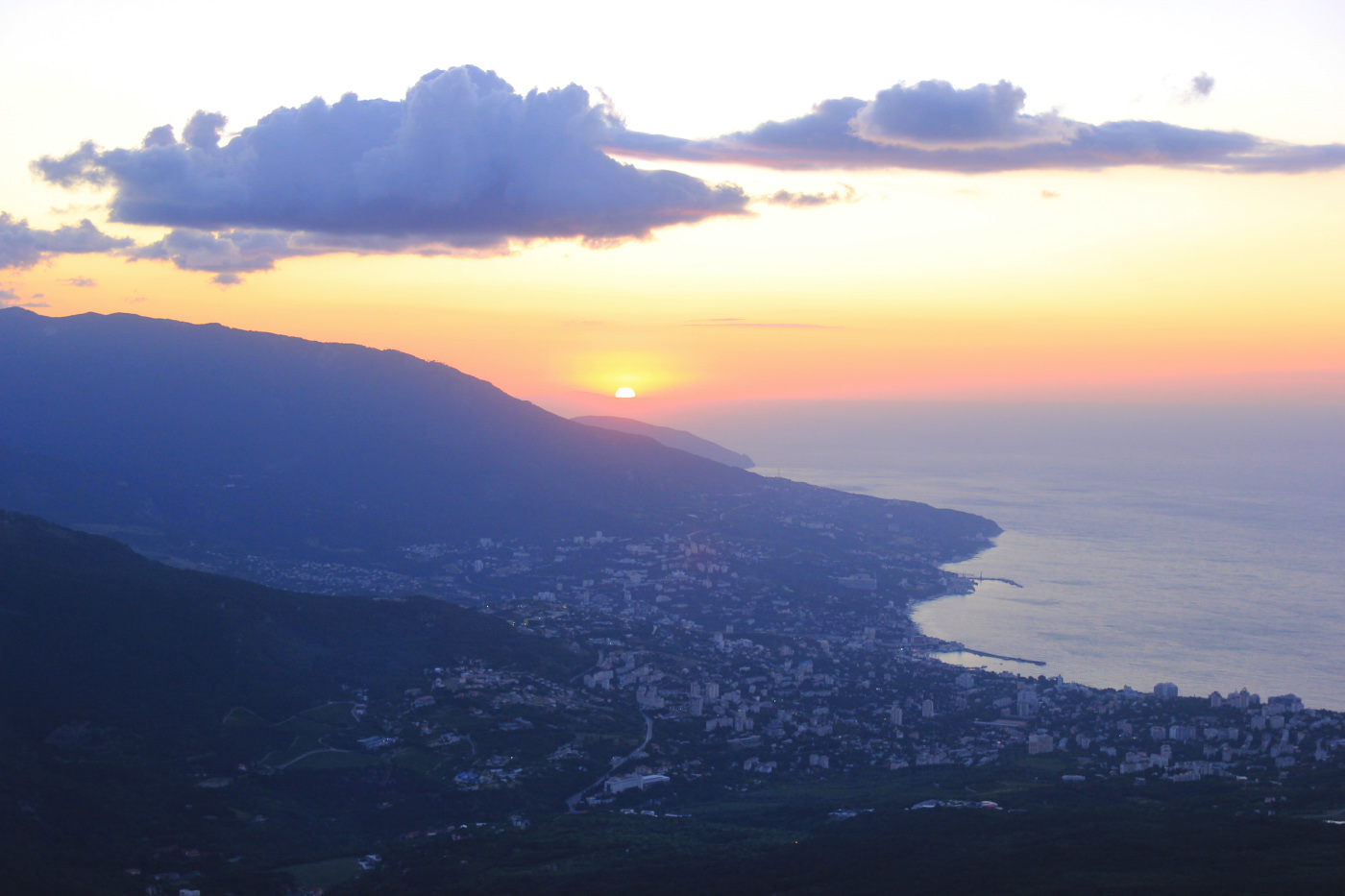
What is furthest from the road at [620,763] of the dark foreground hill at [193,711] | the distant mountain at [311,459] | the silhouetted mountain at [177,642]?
the distant mountain at [311,459]

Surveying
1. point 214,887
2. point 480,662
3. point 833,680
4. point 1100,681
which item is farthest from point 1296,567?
point 214,887

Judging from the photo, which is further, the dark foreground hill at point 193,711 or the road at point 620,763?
A: the road at point 620,763

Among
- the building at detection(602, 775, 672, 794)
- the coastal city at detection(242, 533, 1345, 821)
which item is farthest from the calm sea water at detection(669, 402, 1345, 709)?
the building at detection(602, 775, 672, 794)

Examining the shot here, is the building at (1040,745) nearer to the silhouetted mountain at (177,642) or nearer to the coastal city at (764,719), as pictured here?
the coastal city at (764,719)

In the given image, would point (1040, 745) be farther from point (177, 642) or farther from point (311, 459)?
point (311, 459)

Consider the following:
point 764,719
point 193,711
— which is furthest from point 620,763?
point 193,711

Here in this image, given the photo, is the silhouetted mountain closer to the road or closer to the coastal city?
the coastal city

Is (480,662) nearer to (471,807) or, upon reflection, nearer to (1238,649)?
(471,807)

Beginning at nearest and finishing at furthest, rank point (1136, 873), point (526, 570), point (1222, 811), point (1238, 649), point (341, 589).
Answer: point (1136, 873), point (1222, 811), point (1238, 649), point (341, 589), point (526, 570)
